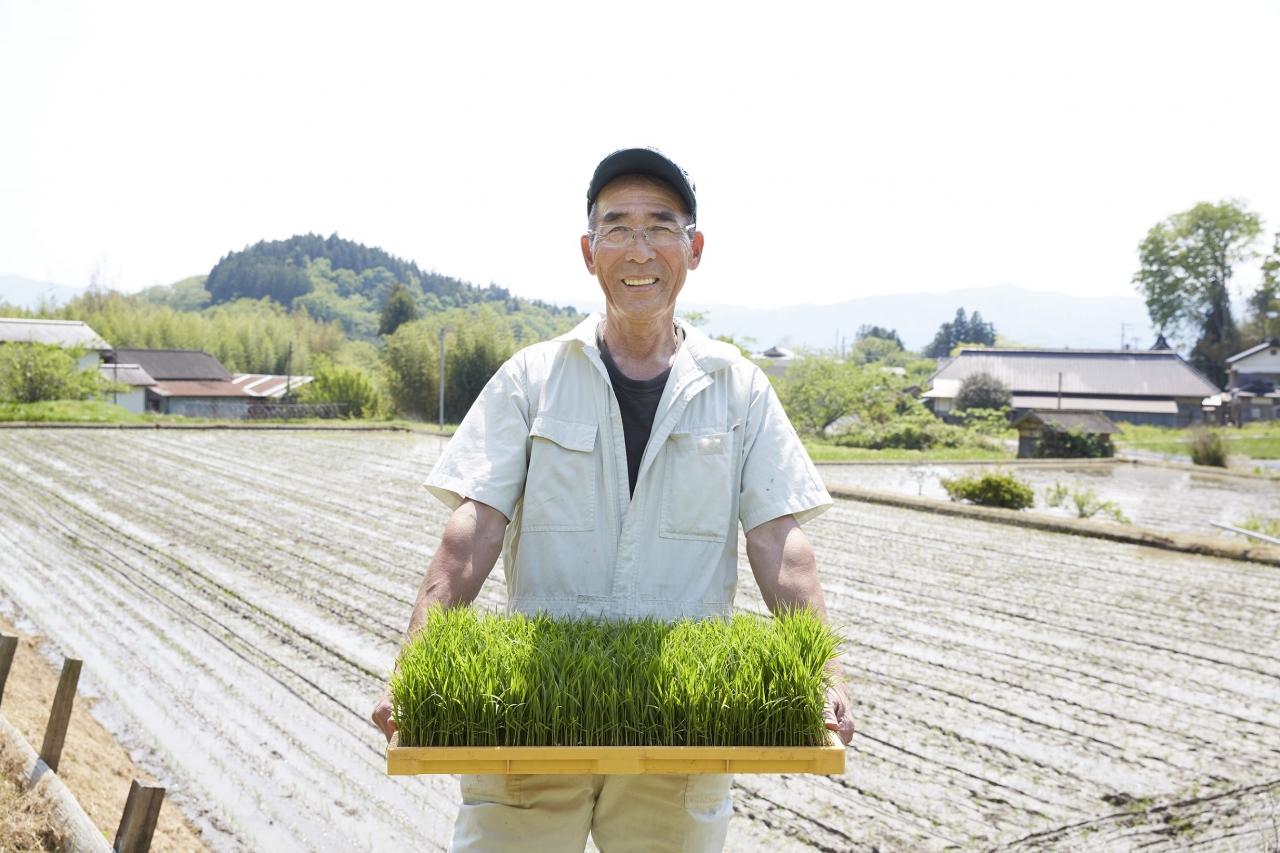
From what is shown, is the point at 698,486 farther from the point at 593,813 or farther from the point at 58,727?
the point at 58,727

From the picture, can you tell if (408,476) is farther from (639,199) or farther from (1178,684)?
(639,199)

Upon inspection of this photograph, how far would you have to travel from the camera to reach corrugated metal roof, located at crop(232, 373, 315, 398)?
4828cm

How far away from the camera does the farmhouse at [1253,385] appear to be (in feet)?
122

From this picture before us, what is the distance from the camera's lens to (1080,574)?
7.98 m

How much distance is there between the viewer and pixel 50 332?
131 feet

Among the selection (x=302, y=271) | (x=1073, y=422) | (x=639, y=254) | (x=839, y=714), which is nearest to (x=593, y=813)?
(x=839, y=714)

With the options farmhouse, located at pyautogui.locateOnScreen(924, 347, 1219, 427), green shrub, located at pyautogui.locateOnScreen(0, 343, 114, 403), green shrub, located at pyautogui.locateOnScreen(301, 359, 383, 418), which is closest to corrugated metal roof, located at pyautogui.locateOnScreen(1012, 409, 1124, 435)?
farmhouse, located at pyautogui.locateOnScreen(924, 347, 1219, 427)

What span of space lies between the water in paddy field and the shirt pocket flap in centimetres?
1186

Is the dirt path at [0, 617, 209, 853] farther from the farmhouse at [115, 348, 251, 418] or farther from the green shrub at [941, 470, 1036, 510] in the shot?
the farmhouse at [115, 348, 251, 418]

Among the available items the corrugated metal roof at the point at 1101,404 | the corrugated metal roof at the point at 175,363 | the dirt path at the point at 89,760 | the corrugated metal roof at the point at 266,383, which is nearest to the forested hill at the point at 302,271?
the corrugated metal roof at the point at 266,383

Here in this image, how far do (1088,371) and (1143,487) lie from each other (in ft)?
95.3

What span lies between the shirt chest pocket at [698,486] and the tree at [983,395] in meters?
33.6

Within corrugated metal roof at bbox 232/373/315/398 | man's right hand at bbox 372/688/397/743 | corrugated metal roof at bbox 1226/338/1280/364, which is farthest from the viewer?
corrugated metal roof at bbox 232/373/315/398

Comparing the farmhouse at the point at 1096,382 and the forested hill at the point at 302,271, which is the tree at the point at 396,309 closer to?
the farmhouse at the point at 1096,382
